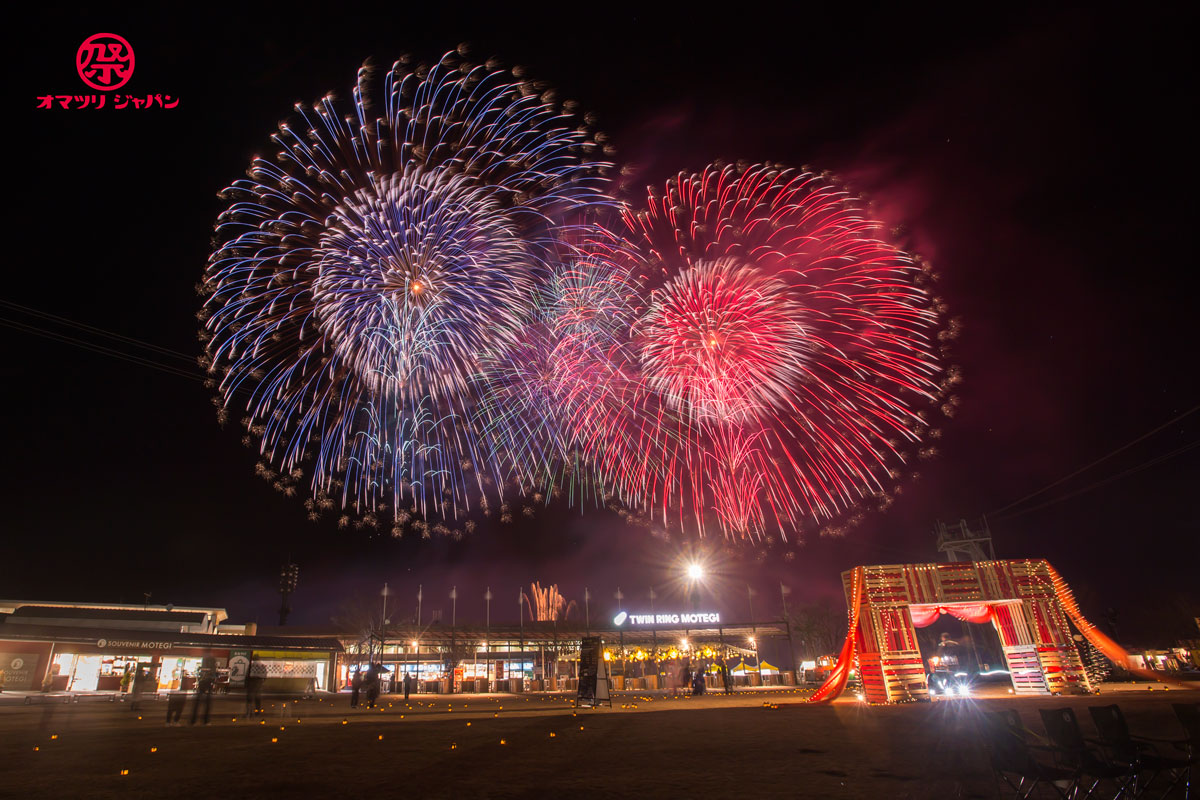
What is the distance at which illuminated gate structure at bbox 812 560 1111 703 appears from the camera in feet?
77.6

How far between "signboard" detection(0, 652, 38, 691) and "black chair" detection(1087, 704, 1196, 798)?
58582 millimetres

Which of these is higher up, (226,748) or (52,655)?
(52,655)

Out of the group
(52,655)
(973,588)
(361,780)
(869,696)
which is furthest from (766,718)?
(52,655)

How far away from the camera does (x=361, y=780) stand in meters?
10.2

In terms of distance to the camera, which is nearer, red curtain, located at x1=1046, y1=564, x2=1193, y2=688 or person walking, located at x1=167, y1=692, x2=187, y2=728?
person walking, located at x1=167, y1=692, x2=187, y2=728

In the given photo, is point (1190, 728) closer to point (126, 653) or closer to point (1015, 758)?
point (1015, 758)

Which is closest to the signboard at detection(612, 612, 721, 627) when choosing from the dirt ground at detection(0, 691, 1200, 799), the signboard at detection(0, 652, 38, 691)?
the signboard at detection(0, 652, 38, 691)

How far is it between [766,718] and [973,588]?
1126 centimetres

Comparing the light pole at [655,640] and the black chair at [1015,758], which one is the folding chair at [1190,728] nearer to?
the black chair at [1015,758]

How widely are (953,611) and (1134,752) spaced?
1889 centimetres

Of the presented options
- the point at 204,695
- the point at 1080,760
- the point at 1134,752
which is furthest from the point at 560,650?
the point at 1080,760

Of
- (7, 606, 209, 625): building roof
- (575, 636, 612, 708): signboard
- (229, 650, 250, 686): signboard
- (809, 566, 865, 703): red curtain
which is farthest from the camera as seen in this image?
(7, 606, 209, 625): building roof

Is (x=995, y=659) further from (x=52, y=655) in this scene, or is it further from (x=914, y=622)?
(x=52, y=655)

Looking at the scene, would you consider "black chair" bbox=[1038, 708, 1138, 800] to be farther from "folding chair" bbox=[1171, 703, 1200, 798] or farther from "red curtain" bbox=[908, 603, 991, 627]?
"red curtain" bbox=[908, 603, 991, 627]
